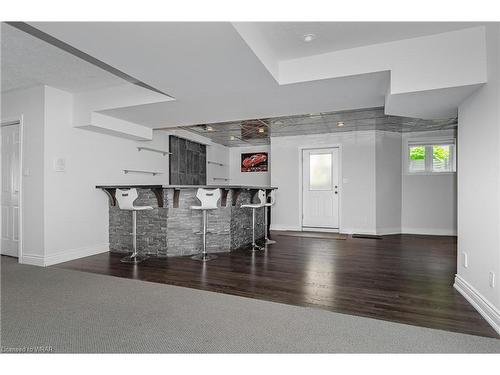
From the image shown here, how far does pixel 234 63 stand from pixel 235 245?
311 centimetres

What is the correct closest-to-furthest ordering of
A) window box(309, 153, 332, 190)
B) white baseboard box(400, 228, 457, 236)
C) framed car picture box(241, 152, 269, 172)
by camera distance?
white baseboard box(400, 228, 457, 236) → window box(309, 153, 332, 190) → framed car picture box(241, 152, 269, 172)

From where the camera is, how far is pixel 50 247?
3.95m

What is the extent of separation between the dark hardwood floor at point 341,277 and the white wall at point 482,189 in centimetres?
20

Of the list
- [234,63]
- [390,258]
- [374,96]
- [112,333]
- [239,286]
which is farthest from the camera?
[390,258]

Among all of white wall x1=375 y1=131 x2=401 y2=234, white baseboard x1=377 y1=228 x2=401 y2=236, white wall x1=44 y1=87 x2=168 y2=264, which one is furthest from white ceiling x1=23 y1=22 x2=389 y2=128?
white baseboard x1=377 y1=228 x2=401 y2=236

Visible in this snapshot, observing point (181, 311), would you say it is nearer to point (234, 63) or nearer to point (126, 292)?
point (126, 292)

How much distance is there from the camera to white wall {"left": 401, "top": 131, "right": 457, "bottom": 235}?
256 inches

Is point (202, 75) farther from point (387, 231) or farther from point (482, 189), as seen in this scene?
point (387, 231)

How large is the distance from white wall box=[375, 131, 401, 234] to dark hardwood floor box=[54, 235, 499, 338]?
1.40 meters

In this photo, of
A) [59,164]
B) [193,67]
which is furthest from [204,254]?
[193,67]

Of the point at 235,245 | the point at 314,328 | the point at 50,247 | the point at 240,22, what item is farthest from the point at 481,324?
the point at 50,247

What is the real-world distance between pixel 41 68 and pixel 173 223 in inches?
101

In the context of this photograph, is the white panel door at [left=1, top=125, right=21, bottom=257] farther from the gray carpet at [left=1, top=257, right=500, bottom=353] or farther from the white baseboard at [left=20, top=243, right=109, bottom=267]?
the gray carpet at [left=1, top=257, right=500, bottom=353]

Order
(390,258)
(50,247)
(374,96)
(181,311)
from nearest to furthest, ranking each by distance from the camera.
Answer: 1. (181,311)
2. (374,96)
3. (50,247)
4. (390,258)
